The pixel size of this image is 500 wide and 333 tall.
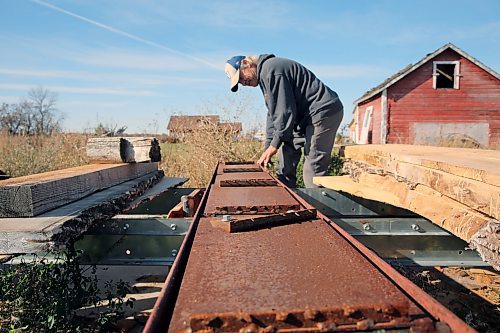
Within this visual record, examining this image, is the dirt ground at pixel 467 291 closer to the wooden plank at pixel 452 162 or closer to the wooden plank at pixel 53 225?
Answer: the wooden plank at pixel 452 162

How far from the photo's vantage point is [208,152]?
10.1m

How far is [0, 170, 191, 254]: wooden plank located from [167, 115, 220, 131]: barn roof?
745cm

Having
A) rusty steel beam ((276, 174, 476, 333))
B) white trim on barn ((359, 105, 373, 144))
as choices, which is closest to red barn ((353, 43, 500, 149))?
white trim on barn ((359, 105, 373, 144))

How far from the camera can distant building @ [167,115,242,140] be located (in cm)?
1027

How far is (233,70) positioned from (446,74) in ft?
73.0

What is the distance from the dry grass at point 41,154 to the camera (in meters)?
10.2

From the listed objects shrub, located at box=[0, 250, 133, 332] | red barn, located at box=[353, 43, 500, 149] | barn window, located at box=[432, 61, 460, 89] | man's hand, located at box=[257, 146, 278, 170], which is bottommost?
shrub, located at box=[0, 250, 133, 332]

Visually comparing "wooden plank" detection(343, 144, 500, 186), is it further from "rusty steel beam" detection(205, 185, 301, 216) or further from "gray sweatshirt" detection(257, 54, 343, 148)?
"rusty steel beam" detection(205, 185, 301, 216)

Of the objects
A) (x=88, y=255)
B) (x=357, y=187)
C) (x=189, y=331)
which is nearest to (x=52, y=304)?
(x=88, y=255)

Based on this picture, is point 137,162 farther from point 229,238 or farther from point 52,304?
point 229,238

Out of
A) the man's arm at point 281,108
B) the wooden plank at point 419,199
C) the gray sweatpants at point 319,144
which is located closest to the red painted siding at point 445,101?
the gray sweatpants at point 319,144

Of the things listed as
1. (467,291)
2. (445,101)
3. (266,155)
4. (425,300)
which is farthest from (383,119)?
(425,300)

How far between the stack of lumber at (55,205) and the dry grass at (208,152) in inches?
229

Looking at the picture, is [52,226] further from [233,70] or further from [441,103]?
[441,103]
